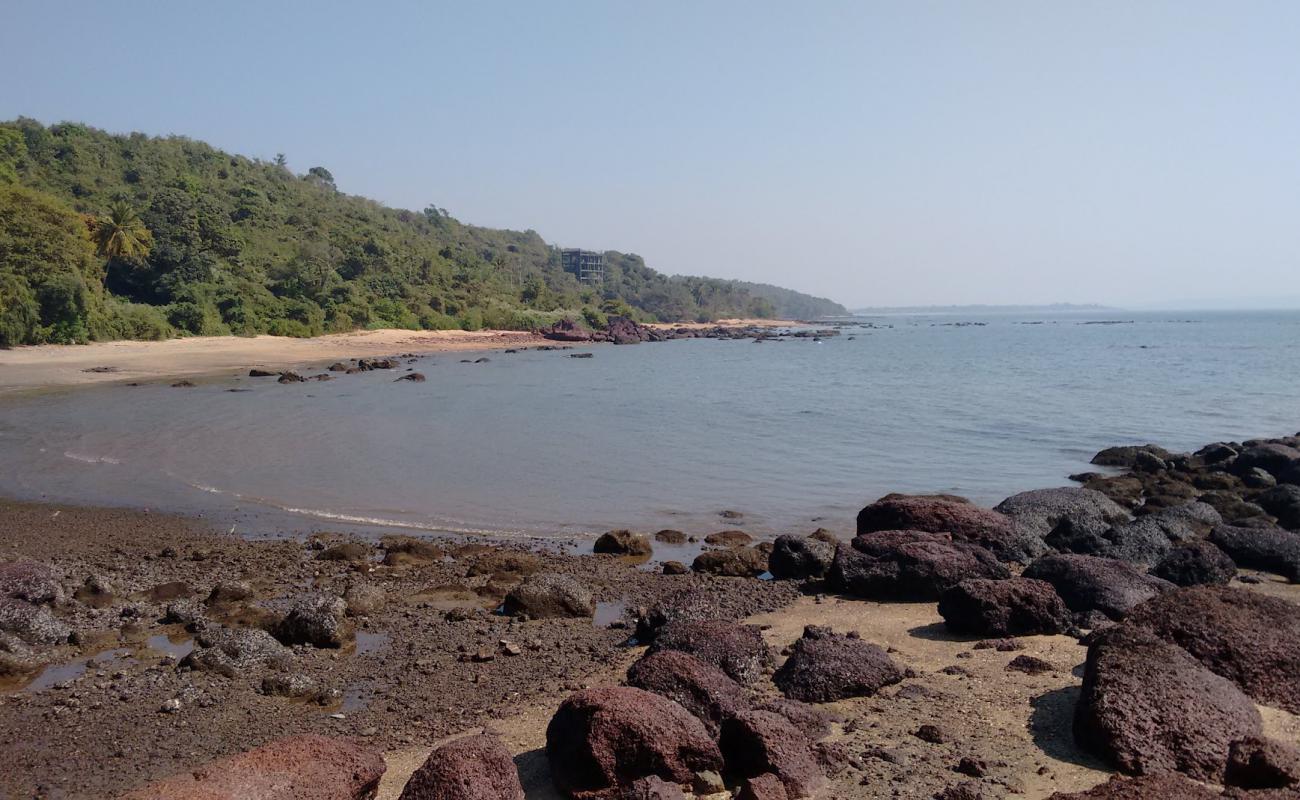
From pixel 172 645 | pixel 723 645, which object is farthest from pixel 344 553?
pixel 723 645

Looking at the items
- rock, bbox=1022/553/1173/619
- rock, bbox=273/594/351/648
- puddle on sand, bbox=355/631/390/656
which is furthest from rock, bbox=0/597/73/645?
rock, bbox=1022/553/1173/619

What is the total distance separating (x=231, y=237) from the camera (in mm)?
72938

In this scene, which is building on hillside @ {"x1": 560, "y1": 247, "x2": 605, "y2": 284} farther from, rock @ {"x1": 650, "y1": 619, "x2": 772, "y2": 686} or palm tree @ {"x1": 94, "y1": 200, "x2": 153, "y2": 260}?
rock @ {"x1": 650, "y1": 619, "x2": 772, "y2": 686}

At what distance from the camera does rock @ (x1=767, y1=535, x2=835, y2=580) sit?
11992 mm

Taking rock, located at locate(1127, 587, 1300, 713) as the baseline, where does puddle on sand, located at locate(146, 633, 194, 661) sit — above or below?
below

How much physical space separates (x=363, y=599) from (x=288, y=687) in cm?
219

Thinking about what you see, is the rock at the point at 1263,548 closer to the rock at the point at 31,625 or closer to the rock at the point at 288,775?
the rock at the point at 288,775

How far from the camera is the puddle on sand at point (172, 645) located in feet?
29.0

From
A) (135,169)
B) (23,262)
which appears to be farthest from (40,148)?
(23,262)

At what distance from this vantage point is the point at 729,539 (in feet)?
46.1

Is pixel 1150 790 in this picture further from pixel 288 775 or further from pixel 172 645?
pixel 172 645

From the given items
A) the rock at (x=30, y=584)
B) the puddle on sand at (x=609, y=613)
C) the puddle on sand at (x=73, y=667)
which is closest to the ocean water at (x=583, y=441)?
the puddle on sand at (x=609, y=613)

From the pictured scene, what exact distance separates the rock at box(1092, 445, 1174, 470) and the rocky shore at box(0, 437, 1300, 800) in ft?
29.5

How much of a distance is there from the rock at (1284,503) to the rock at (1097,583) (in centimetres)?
708
